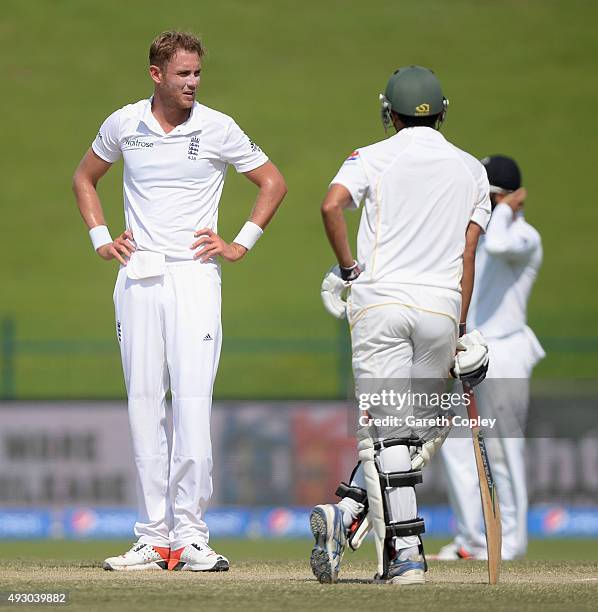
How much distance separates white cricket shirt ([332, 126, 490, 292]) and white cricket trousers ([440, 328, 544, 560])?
11.0 ft

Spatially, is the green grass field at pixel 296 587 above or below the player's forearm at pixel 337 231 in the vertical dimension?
below

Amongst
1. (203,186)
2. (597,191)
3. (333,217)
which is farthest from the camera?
(597,191)

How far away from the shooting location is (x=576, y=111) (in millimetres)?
34594

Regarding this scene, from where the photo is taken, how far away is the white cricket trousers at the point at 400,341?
6.68 meters

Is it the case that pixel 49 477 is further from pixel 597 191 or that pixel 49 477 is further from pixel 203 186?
pixel 597 191

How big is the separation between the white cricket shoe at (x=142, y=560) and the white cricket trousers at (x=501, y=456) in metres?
2.95

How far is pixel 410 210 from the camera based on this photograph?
6781mm

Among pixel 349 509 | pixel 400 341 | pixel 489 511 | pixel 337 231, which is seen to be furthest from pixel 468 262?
pixel 349 509

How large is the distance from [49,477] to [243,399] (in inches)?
70.1

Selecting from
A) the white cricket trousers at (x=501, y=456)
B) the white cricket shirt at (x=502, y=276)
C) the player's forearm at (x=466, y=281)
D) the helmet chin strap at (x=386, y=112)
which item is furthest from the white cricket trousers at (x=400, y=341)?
the white cricket shirt at (x=502, y=276)

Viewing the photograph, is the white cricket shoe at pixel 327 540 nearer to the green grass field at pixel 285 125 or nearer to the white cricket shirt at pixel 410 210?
the white cricket shirt at pixel 410 210

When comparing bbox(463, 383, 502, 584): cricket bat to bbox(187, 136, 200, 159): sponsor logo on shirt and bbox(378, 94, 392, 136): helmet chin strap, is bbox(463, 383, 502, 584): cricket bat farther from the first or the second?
bbox(187, 136, 200, 159): sponsor logo on shirt

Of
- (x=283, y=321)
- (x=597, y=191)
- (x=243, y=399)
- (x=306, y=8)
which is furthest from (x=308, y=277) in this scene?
(x=243, y=399)

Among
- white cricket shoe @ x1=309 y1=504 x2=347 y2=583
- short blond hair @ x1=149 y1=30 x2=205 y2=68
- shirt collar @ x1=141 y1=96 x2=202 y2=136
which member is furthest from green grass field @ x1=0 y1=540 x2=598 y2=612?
short blond hair @ x1=149 y1=30 x2=205 y2=68
